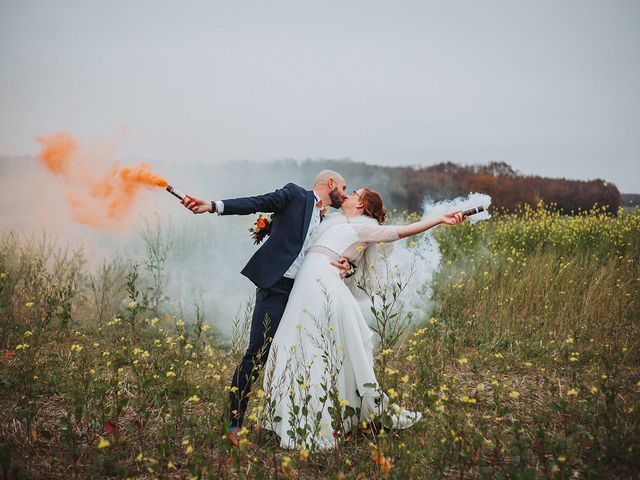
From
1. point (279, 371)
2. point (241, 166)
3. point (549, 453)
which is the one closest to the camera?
point (549, 453)

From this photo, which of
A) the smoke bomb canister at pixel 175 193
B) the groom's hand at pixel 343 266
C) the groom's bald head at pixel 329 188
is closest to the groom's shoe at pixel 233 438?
the groom's hand at pixel 343 266

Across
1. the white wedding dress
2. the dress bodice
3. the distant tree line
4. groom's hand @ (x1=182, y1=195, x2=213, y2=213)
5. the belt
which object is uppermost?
the distant tree line

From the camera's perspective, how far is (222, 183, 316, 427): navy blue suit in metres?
4.34

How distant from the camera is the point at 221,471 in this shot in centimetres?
349

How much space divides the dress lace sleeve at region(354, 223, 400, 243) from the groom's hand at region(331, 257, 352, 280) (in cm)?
29

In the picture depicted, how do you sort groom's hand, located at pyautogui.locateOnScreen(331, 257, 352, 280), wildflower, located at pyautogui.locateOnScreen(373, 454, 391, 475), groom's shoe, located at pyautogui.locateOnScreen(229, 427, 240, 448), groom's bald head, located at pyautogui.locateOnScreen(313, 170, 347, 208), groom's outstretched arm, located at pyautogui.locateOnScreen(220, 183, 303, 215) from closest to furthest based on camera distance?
wildflower, located at pyautogui.locateOnScreen(373, 454, 391, 475) < groom's shoe, located at pyautogui.locateOnScreen(229, 427, 240, 448) < groom's outstretched arm, located at pyautogui.locateOnScreen(220, 183, 303, 215) < groom's hand, located at pyautogui.locateOnScreen(331, 257, 352, 280) < groom's bald head, located at pyautogui.locateOnScreen(313, 170, 347, 208)

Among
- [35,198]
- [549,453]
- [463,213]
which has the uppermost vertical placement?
[463,213]

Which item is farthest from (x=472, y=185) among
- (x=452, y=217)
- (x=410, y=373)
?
(x=452, y=217)

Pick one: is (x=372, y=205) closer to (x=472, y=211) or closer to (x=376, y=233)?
(x=376, y=233)

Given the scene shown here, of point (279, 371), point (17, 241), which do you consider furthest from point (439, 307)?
point (17, 241)

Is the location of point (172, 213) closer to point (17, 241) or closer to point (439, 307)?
point (17, 241)

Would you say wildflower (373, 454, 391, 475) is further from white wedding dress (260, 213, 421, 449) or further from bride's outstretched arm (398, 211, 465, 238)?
bride's outstretched arm (398, 211, 465, 238)

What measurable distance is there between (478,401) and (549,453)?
1150 mm

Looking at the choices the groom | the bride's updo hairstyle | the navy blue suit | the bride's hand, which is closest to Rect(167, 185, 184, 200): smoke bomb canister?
the groom
